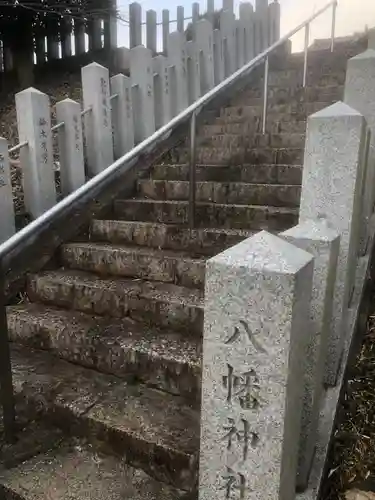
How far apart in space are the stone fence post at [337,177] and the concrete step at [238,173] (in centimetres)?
159

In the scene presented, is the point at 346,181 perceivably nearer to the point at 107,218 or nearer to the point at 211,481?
the point at 211,481

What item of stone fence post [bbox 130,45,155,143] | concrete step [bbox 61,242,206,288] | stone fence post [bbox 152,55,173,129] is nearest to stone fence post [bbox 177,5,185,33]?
stone fence post [bbox 152,55,173,129]

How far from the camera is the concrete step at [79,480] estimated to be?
1964 mm

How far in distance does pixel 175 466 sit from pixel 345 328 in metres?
1.16

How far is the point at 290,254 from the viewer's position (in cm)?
138

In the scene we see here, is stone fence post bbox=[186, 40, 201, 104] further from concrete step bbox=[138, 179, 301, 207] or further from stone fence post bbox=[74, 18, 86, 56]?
stone fence post bbox=[74, 18, 86, 56]

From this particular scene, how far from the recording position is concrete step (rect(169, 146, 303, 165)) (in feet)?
13.0

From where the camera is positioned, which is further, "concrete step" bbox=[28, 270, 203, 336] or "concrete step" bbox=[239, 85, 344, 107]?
"concrete step" bbox=[239, 85, 344, 107]

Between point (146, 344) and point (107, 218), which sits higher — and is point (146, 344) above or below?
below

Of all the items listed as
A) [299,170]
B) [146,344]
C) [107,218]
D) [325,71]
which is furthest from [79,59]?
[146,344]

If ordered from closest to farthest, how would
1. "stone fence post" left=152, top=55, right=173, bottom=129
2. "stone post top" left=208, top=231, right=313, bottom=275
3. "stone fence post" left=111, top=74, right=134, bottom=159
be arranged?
"stone post top" left=208, top=231, right=313, bottom=275 → "stone fence post" left=111, top=74, right=134, bottom=159 → "stone fence post" left=152, top=55, right=173, bottom=129

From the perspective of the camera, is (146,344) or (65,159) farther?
(65,159)

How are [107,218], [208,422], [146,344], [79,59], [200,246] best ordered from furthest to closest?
[79,59], [107,218], [200,246], [146,344], [208,422]

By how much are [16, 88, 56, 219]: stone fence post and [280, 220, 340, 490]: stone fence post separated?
9.12 ft
